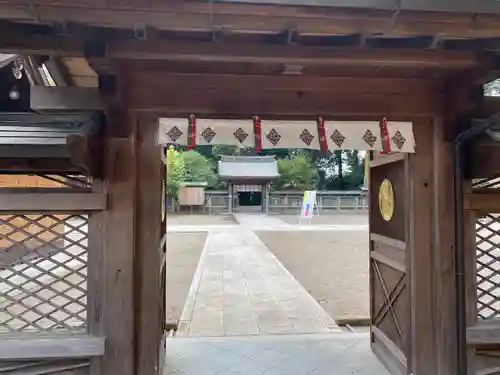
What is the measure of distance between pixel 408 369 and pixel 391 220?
1285 millimetres

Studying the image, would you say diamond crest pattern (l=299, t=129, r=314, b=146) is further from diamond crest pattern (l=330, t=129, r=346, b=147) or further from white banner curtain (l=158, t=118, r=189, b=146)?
white banner curtain (l=158, t=118, r=189, b=146)

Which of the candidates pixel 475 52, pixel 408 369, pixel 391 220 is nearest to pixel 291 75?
pixel 475 52

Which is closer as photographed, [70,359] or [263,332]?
[70,359]

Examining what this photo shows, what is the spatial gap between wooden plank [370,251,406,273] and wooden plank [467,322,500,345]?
0.68 meters

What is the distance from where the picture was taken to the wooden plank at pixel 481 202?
324cm

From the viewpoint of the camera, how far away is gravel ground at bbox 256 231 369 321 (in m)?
6.22

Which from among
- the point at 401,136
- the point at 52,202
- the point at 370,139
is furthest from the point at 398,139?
the point at 52,202

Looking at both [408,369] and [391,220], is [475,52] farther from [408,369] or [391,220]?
[408,369]

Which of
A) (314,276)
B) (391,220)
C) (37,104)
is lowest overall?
(314,276)

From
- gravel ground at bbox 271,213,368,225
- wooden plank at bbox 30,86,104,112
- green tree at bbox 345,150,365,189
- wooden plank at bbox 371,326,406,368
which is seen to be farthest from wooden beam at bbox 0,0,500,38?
green tree at bbox 345,150,365,189

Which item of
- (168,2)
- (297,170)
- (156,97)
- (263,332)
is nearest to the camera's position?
(168,2)

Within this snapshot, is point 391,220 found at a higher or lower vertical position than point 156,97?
lower

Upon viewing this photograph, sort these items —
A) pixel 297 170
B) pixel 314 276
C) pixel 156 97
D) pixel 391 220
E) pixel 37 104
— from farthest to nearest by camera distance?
pixel 297 170, pixel 314 276, pixel 391 220, pixel 156 97, pixel 37 104

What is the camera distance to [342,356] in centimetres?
403
